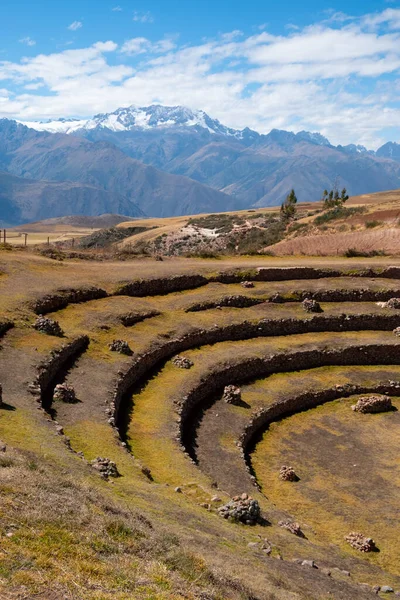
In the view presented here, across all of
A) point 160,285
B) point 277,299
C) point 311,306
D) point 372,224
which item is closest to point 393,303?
point 311,306

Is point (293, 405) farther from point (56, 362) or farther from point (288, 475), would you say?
point (56, 362)

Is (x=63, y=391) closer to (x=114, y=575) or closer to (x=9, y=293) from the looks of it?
(x=9, y=293)

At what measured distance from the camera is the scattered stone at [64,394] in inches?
1024

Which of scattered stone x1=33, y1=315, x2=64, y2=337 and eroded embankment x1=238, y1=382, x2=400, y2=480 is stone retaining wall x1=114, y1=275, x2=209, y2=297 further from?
eroded embankment x1=238, y1=382, x2=400, y2=480

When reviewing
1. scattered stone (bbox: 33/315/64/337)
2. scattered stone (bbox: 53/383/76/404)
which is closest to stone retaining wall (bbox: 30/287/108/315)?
scattered stone (bbox: 33/315/64/337)

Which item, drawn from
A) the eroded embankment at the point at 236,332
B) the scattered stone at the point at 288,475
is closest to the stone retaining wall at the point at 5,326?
the eroded embankment at the point at 236,332

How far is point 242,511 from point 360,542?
5897mm

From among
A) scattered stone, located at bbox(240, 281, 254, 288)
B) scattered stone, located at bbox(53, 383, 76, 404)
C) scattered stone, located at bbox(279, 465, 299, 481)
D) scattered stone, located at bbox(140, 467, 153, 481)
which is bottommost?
scattered stone, located at bbox(279, 465, 299, 481)

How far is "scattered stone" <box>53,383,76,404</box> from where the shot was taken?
85.3 ft

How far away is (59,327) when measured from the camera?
33.5m

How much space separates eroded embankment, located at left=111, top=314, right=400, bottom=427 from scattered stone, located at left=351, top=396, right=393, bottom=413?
10.1 metres

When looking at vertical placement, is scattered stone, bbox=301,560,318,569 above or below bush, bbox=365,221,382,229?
below

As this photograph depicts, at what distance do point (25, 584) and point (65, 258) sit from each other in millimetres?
43771

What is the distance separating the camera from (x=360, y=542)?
2158cm
